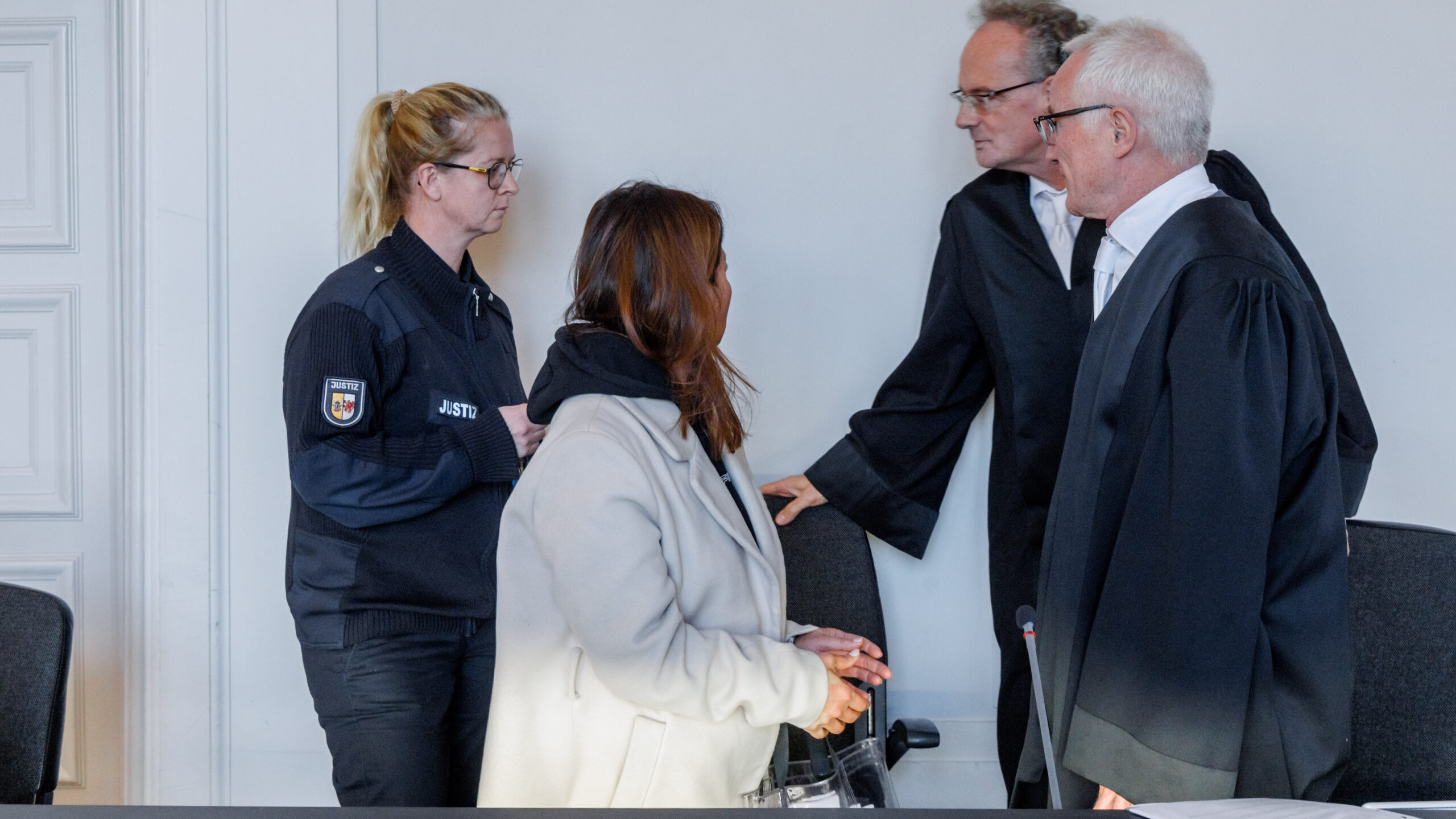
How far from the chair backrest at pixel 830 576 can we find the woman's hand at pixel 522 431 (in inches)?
24.2

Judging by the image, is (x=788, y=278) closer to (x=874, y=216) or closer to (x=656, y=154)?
(x=874, y=216)

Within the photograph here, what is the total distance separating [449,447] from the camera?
71.4 inches

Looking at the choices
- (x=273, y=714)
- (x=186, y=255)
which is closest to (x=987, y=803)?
(x=273, y=714)

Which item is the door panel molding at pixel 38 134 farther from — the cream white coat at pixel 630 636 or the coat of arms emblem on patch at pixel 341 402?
the cream white coat at pixel 630 636

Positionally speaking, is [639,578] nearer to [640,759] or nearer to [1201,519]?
[640,759]

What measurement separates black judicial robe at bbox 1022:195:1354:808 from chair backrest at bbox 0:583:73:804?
4.76 ft

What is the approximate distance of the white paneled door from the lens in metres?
2.49

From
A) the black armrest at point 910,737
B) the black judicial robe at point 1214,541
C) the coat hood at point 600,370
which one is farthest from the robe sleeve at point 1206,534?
the coat hood at point 600,370

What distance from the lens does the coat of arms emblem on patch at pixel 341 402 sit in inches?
68.7

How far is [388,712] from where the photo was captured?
5.85ft

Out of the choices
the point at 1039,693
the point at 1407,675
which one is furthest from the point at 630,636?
the point at 1407,675

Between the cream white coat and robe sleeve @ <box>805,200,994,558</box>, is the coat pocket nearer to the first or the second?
the cream white coat

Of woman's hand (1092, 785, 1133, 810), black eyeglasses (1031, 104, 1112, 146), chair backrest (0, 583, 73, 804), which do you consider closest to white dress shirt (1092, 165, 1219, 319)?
black eyeglasses (1031, 104, 1112, 146)

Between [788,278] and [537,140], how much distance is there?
638mm
